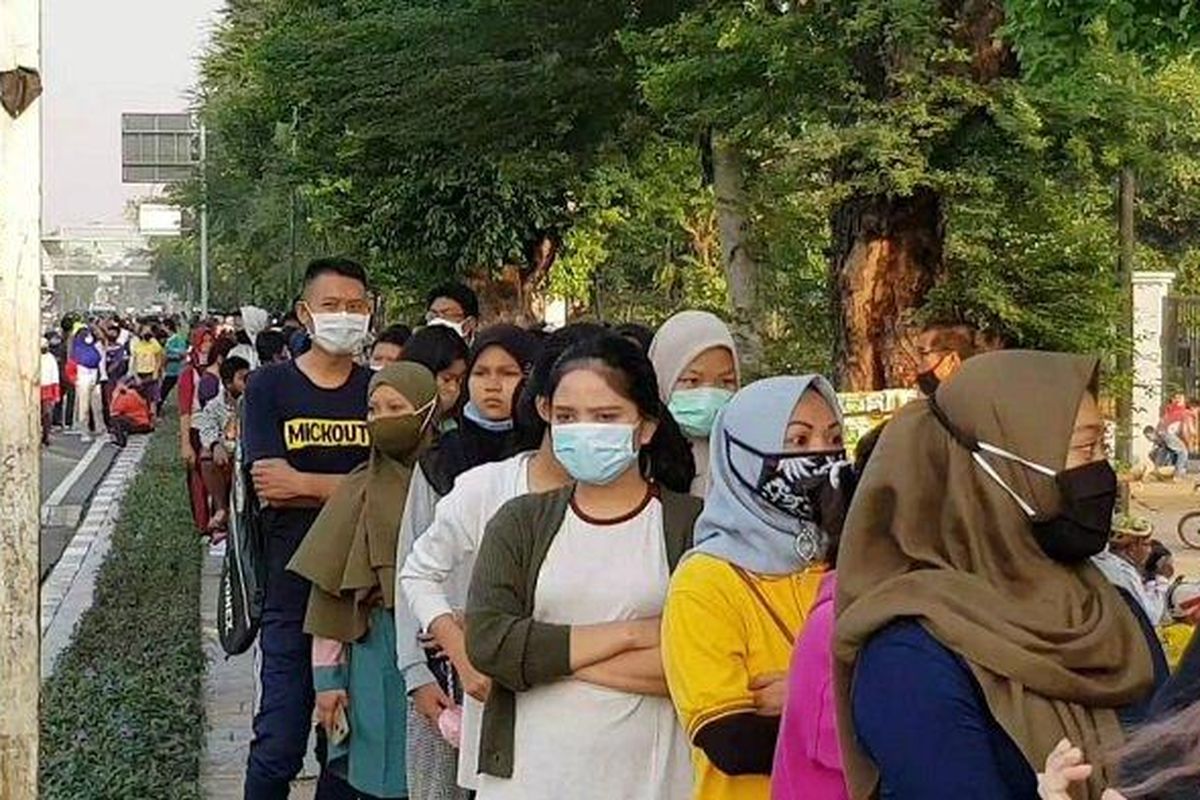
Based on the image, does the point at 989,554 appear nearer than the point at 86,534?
Yes

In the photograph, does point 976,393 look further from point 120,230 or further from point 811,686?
point 120,230

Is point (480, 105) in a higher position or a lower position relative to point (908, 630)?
higher

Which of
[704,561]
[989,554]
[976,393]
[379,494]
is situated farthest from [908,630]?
[379,494]

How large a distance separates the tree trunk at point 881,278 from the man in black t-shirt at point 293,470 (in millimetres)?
3804

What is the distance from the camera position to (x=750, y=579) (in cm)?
389

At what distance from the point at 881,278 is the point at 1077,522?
7464mm

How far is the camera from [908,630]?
111 inches

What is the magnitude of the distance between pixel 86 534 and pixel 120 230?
468ft

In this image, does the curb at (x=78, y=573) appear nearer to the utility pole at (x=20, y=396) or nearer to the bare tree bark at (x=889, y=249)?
the utility pole at (x=20, y=396)

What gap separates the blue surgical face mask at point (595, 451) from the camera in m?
4.41

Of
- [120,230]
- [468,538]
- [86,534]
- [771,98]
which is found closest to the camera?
[468,538]

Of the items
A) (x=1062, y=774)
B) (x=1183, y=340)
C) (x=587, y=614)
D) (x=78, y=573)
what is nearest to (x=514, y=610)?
(x=587, y=614)

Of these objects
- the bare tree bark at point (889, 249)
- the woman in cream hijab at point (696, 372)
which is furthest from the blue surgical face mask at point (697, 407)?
the bare tree bark at point (889, 249)

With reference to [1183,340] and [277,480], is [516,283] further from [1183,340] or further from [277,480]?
[277,480]
